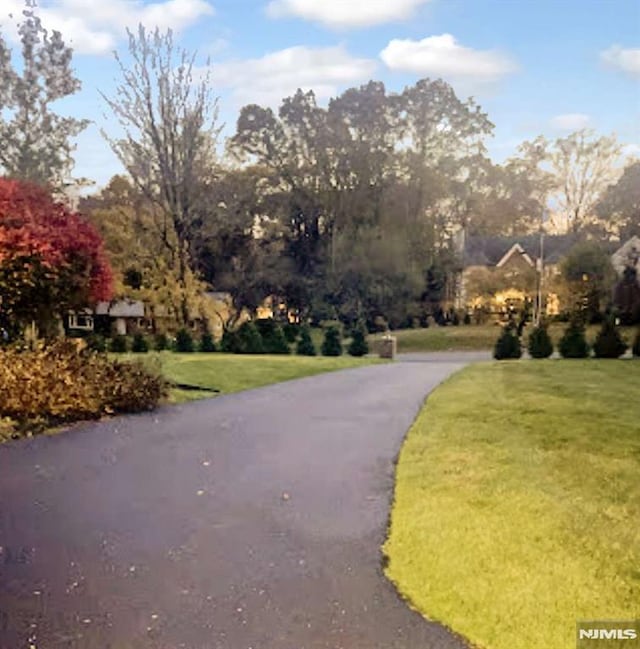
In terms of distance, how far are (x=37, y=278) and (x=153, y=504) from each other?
5.40 metres

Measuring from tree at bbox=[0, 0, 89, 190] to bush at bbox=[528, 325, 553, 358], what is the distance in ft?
42.5

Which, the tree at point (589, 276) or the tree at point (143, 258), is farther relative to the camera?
the tree at point (589, 276)

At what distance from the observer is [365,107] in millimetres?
22062

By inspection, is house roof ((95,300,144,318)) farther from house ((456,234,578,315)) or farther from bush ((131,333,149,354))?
house ((456,234,578,315))

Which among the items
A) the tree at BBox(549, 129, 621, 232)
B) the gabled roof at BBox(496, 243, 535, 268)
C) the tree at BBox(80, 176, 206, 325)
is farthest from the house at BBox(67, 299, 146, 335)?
the gabled roof at BBox(496, 243, 535, 268)

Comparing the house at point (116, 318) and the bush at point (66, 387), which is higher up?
the house at point (116, 318)

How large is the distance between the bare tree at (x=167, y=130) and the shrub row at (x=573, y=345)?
8.68 meters

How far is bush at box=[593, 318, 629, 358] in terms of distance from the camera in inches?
569

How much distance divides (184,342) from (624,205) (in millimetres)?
13112

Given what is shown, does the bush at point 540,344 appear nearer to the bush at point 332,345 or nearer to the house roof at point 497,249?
the bush at point 332,345

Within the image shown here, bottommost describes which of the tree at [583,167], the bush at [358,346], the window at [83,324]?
the bush at [358,346]

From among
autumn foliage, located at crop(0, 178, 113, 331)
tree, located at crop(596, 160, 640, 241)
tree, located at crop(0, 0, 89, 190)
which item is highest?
tree, located at crop(0, 0, 89, 190)

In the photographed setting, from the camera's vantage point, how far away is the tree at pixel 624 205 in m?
17.2

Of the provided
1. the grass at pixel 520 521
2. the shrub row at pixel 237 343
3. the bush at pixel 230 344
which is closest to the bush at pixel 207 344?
the shrub row at pixel 237 343
